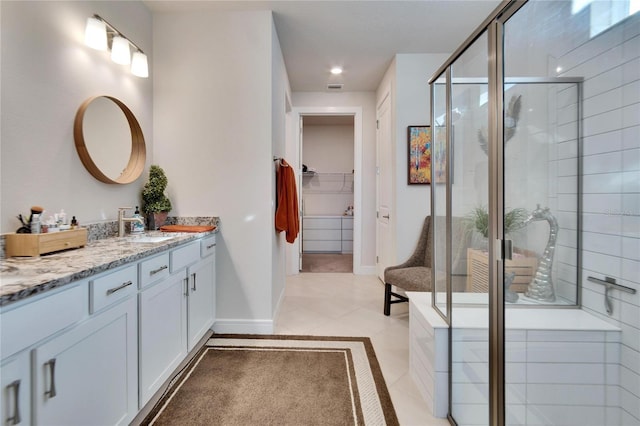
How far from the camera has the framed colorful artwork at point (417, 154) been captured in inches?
131

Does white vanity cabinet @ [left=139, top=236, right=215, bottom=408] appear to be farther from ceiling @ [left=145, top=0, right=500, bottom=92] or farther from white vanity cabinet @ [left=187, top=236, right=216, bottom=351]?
ceiling @ [left=145, top=0, right=500, bottom=92]

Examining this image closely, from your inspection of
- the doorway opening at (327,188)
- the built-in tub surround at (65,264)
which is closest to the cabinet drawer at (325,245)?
the doorway opening at (327,188)

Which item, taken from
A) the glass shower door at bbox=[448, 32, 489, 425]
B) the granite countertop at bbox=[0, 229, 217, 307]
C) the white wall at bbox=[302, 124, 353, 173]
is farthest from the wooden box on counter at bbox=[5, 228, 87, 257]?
the white wall at bbox=[302, 124, 353, 173]

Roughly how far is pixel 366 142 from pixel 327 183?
228cm

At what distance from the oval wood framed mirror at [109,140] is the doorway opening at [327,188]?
4171 mm

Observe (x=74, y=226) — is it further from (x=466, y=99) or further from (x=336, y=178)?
(x=336, y=178)

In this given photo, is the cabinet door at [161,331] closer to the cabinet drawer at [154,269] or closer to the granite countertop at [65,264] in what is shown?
the cabinet drawer at [154,269]

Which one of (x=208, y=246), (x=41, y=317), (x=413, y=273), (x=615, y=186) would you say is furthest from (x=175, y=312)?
(x=615, y=186)

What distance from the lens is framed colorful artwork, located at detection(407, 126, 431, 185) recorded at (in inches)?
131

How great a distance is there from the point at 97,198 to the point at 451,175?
2.12 m

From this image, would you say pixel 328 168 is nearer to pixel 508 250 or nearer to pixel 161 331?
pixel 161 331

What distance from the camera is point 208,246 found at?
7.62ft

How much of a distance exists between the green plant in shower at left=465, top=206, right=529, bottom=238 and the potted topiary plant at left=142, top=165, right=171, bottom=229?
2.10 meters

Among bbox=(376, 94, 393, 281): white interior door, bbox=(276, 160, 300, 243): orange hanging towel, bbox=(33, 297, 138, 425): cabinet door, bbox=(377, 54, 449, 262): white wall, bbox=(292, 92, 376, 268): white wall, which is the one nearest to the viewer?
bbox=(33, 297, 138, 425): cabinet door
